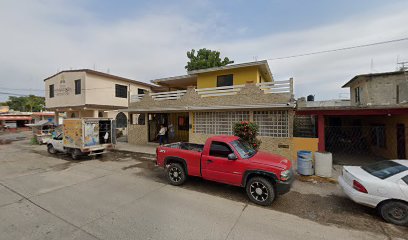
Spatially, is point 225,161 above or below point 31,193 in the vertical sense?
above

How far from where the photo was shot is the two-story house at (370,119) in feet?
27.7

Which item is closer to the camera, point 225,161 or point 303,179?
point 225,161

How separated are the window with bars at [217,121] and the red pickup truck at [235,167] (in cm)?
515

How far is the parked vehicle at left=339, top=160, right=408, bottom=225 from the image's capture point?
3963 mm

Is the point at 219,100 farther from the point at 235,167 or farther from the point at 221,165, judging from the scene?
the point at 235,167

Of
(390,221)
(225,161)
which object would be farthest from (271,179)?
(390,221)

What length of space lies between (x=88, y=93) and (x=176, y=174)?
714 inches

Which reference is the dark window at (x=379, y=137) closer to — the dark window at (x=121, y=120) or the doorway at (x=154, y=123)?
the doorway at (x=154, y=123)

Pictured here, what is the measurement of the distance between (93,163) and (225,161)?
8.18m

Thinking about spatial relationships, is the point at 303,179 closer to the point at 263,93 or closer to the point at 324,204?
the point at 324,204

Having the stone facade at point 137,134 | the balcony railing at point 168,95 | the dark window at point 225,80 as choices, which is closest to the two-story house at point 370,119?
the dark window at point 225,80

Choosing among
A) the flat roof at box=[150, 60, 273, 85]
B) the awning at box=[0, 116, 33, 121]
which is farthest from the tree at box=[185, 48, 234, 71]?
the awning at box=[0, 116, 33, 121]

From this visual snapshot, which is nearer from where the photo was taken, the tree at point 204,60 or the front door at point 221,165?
the front door at point 221,165

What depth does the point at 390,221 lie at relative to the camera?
410cm
